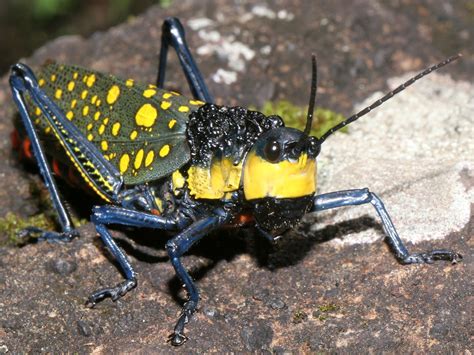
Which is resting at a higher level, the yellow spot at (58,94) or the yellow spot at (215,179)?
the yellow spot at (58,94)

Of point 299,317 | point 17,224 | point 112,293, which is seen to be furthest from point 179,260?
point 17,224

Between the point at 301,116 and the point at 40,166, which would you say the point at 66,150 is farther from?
the point at 301,116

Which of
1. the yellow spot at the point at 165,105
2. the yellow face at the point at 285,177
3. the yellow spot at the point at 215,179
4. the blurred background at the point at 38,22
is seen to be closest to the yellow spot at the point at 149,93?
the yellow spot at the point at 165,105

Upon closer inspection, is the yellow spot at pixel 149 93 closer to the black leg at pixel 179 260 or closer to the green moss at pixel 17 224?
the black leg at pixel 179 260

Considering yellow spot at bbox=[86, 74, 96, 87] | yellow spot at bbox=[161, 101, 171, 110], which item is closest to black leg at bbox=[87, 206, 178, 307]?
yellow spot at bbox=[161, 101, 171, 110]

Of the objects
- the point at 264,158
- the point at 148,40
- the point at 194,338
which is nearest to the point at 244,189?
the point at 264,158

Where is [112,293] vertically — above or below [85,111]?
below

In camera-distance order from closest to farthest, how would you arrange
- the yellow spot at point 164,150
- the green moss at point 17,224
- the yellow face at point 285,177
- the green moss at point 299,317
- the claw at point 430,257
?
the yellow face at point 285,177
the green moss at point 299,317
the claw at point 430,257
the yellow spot at point 164,150
the green moss at point 17,224

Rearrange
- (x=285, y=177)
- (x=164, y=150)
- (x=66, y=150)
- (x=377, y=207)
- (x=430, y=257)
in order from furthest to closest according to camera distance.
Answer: (x=66, y=150) < (x=164, y=150) < (x=377, y=207) < (x=430, y=257) < (x=285, y=177)
